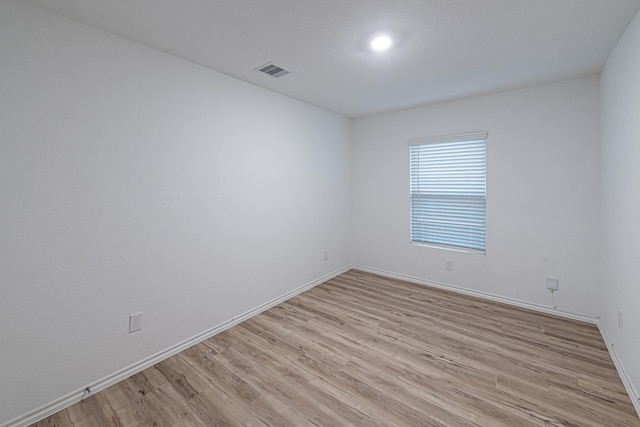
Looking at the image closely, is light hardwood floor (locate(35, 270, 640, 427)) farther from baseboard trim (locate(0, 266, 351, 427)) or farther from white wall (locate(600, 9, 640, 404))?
white wall (locate(600, 9, 640, 404))

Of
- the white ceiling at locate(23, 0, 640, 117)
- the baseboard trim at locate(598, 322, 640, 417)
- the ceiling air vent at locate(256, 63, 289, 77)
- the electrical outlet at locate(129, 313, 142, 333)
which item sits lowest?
the baseboard trim at locate(598, 322, 640, 417)

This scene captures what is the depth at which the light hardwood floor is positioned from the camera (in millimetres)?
1704

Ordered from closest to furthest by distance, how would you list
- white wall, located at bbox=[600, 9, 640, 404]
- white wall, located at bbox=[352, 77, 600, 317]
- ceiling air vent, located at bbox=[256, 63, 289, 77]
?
white wall, located at bbox=[600, 9, 640, 404]
ceiling air vent, located at bbox=[256, 63, 289, 77]
white wall, located at bbox=[352, 77, 600, 317]

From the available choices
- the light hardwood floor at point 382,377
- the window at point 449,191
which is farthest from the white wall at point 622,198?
the window at point 449,191

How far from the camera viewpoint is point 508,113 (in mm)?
3148

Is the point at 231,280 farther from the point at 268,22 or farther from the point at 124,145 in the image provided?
the point at 268,22

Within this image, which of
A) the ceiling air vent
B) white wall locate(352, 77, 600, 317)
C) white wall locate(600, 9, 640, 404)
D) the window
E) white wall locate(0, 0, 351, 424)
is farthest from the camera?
the window

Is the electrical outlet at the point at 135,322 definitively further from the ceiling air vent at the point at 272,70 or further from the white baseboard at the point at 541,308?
the white baseboard at the point at 541,308

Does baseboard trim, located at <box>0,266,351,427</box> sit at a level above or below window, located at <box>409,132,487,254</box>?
below

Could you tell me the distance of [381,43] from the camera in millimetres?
2104

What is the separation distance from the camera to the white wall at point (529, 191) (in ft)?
9.12

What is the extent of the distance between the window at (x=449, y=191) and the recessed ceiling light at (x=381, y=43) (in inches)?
71.8

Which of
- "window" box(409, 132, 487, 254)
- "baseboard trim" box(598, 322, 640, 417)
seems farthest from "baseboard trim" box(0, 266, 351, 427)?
"baseboard trim" box(598, 322, 640, 417)

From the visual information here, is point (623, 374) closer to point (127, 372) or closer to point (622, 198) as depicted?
point (622, 198)
